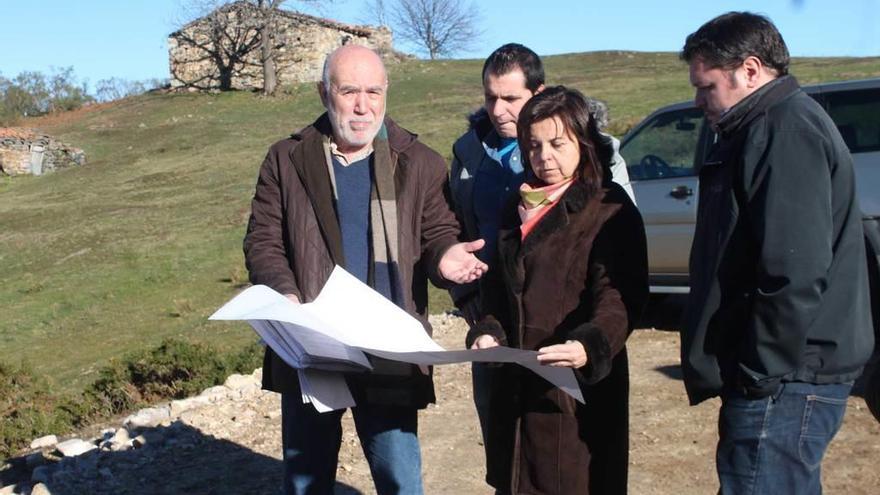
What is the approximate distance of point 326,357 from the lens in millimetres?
3246

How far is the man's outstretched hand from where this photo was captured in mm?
3340

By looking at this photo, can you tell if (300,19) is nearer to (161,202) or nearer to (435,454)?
(161,202)

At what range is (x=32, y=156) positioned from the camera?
103 feet

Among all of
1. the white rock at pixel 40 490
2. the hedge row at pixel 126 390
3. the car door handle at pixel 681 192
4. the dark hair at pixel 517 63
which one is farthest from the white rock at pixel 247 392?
the dark hair at pixel 517 63

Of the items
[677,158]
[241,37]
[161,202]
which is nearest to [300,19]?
[241,37]

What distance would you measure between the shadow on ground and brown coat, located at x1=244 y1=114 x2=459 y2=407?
1778 mm

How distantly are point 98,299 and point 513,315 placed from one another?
12.8m

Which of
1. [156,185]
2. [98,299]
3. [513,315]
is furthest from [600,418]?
[156,185]

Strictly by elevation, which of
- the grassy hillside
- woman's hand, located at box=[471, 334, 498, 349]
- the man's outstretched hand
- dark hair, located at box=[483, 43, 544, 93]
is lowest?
the grassy hillside

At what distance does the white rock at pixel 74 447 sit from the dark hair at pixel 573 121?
4.11 metres

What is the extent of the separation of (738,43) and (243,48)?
41.4 metres

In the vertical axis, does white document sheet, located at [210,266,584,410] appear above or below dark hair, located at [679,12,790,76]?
Result: below

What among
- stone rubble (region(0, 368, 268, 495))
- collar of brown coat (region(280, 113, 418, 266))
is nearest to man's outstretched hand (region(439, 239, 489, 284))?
collar of brown coat (region(280, 113, 418, 266))

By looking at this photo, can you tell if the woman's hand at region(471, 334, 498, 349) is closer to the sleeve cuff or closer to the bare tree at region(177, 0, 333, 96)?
the sleeve cuff
